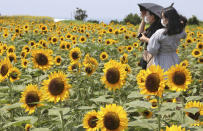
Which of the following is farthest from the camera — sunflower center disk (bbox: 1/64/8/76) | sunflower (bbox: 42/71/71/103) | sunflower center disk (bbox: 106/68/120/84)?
sunflower center disk (bbox: 1/64/8/76)

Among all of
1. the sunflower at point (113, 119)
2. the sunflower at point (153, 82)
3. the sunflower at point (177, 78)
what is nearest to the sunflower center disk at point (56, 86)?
the sunflower at point (113, 119)

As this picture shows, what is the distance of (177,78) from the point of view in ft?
7.42

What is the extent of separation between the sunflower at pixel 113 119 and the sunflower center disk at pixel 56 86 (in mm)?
643

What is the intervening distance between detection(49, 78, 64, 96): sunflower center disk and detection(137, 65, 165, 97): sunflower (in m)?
0.75

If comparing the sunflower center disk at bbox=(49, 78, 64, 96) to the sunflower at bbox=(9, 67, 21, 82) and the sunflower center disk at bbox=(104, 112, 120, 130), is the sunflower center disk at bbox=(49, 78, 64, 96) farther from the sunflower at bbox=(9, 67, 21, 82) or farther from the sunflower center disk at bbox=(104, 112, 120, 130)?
the sunflower at bbox=(9, 67, 21, 82)

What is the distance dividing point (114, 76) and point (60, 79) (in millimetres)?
524

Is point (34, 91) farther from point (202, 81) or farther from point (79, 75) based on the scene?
point (202, 81)

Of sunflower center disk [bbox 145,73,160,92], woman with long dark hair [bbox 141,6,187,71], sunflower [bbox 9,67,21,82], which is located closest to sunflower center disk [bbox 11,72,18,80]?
sunflower [bbox 9,67,21,82]

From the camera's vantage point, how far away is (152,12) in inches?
180

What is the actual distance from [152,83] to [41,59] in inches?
70.1

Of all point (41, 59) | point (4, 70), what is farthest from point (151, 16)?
point (4, 70)

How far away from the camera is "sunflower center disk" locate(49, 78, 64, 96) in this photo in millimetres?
2367

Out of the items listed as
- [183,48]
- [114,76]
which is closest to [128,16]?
[183,48]

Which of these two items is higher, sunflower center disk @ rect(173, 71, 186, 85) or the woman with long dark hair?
the woman with long dark hair
